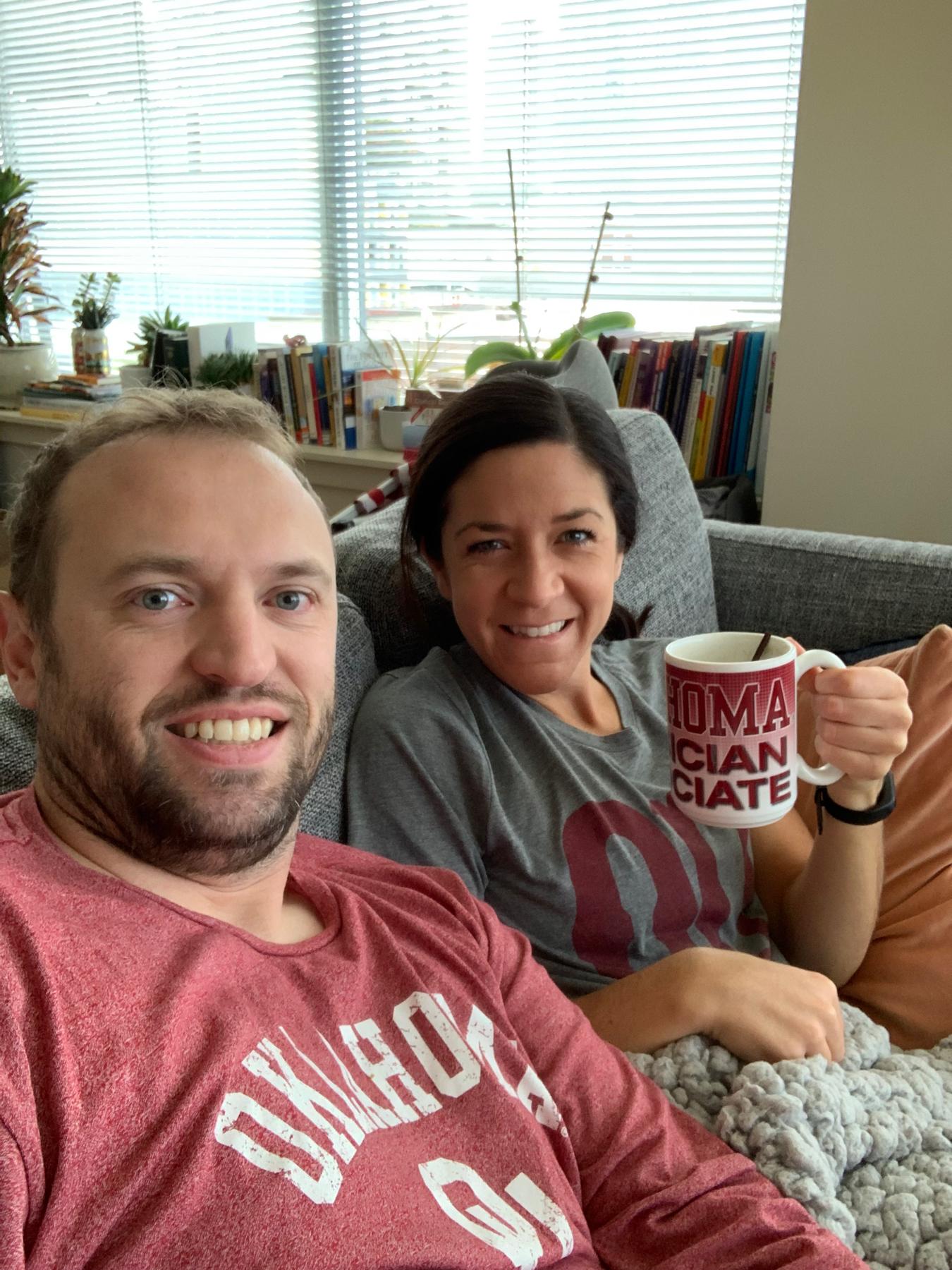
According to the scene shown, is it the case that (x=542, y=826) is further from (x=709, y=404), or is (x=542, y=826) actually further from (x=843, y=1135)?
(x=709, y=404)

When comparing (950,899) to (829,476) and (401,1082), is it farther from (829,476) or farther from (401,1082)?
(829,476)

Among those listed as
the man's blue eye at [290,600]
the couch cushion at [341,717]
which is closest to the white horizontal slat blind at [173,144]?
the couch cushion at [341,717]

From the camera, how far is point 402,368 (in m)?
4.05

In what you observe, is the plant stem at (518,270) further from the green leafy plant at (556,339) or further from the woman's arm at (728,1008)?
the woman's arm at (728,1008)

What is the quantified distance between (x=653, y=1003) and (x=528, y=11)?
3.24 metres

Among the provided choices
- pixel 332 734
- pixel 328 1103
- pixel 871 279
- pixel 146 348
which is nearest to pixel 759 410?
pixel 871 279

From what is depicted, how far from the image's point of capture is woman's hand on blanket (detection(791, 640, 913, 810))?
1.09 metres

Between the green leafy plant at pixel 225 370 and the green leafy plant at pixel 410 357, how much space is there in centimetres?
42

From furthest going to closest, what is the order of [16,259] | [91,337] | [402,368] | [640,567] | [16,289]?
[16,289] → [16,259] → [91,337] → [402,368] → [640,567]

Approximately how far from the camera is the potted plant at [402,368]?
3.65 m

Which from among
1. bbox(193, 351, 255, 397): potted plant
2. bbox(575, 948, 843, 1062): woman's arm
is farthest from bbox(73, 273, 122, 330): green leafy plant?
bbox(575, 948, 843, 1062): woman's arm

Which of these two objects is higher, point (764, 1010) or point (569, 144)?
point (569, 144)

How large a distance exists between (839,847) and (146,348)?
11.9 ft

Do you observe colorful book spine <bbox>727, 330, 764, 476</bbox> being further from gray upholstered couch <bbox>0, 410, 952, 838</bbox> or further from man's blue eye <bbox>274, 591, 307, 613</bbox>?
man's blue eye <bbox>274, 591, 307, 613</bbox>
